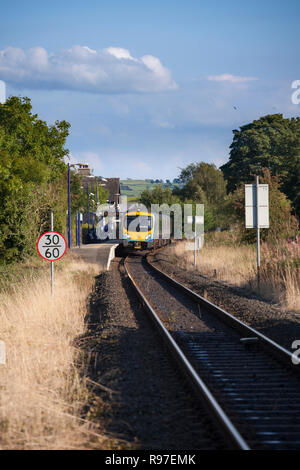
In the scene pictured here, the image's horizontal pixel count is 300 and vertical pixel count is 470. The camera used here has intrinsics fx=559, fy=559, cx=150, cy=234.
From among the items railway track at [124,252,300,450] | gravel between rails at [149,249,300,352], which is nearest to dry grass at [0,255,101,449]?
railway track at [124,252,300,450]

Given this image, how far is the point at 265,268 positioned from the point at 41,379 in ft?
44.2

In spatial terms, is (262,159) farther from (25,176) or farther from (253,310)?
(253,310)

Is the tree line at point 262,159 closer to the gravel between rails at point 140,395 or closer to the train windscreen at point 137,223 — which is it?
the train windscreen at point 137,223

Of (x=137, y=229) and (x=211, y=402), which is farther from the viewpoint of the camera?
(x=137, y=229)

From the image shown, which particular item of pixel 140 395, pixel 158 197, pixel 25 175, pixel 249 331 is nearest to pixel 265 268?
pixel 249 331

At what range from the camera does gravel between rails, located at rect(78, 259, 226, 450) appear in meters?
5.72

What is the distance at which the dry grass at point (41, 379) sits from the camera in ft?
18.8

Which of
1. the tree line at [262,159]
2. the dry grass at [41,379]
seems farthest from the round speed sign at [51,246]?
the tree line at [262,159]

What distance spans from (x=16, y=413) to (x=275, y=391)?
337 centimetres

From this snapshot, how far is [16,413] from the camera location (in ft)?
20.3

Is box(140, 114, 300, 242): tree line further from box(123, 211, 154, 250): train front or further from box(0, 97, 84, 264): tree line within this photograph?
box(0, 97, 84, 264): tree line

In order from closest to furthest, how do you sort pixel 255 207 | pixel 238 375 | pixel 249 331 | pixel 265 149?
pixel 238 375, pixel 249 331, pixel 255 207, pixel 265 149

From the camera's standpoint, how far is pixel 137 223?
1630 inches

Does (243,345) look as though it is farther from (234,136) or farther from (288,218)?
(234,136)
